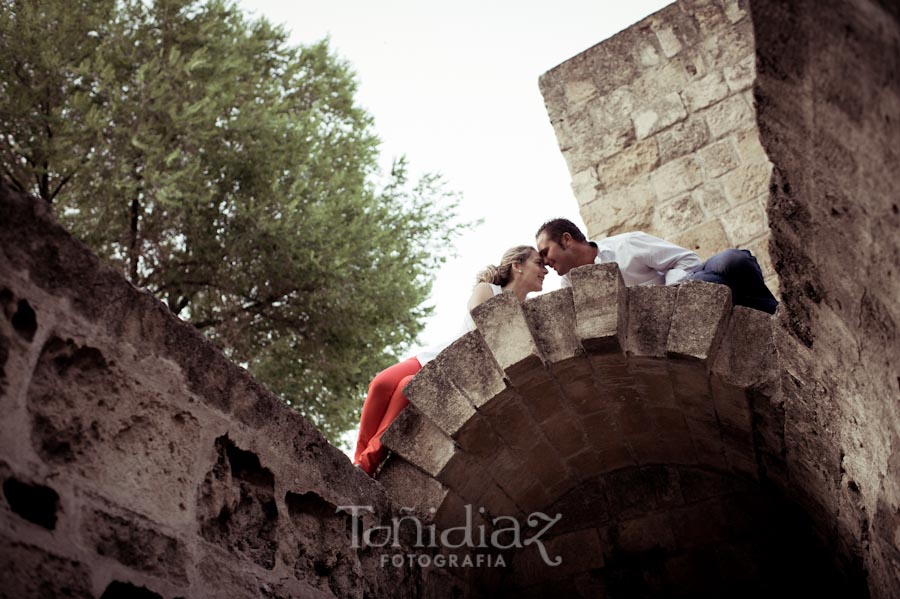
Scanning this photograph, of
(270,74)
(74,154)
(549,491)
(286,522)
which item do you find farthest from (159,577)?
(270,74)

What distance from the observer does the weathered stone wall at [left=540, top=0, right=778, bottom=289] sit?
18.2 ft

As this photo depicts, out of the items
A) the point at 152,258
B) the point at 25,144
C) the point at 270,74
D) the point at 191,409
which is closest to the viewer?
the point at 191,409

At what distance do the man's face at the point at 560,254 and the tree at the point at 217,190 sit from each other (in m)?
5.00

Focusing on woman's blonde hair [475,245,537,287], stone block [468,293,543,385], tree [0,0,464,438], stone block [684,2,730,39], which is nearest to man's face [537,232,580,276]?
woman's blonde hair [475,245,537,287]

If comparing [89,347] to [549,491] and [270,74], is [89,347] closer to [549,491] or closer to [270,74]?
[549,491]

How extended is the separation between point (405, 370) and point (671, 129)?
2912 mm

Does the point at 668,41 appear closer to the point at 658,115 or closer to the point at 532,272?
the point at 658,115

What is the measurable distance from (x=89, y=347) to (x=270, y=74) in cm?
935

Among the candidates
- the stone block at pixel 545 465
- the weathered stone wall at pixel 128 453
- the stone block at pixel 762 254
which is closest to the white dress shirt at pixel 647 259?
the stone block at pixel 545 465

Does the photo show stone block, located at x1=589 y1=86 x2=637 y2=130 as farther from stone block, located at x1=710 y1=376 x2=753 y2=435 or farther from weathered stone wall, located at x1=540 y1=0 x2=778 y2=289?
stone block, located at x1=710 y1=376 x2=753 y2=435

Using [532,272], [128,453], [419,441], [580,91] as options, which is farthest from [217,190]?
[128,453]

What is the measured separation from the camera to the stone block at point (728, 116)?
5.65 m

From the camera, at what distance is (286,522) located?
2.87 meters

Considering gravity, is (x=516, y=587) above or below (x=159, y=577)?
above
